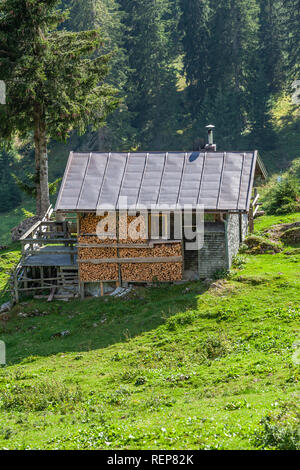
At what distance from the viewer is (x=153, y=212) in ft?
71.6

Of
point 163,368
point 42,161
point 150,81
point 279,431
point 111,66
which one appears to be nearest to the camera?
point 279,431

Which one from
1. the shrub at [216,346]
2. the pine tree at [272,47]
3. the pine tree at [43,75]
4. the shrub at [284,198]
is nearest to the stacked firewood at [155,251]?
the shrub at [216,346]

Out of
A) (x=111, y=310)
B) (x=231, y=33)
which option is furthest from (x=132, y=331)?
(x=231, y=33)

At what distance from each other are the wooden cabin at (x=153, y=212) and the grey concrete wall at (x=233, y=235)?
0.05 meters

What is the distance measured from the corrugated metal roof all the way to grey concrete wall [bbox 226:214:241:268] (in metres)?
1.43

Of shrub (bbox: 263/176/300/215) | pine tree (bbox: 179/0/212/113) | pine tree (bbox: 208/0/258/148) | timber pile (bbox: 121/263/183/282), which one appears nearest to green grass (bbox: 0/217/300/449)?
timber pile (bbox: 121/263/183/282)

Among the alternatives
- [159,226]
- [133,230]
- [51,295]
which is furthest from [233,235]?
[51,295]

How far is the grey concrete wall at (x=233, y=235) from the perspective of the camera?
2275cm

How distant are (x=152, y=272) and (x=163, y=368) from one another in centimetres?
712

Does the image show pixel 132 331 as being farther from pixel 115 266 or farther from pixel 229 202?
pixel 229 202

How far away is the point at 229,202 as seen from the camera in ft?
69.8

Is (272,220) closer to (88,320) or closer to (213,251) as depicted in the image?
(213,251)

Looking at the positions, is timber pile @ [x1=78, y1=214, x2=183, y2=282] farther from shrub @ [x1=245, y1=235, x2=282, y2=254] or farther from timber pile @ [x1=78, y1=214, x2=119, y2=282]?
shrub @ [x1=245, y1=235, x2=282, y2=254]

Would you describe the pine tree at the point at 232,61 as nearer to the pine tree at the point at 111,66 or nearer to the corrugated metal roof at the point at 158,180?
the pine tree at the point at 111,66
